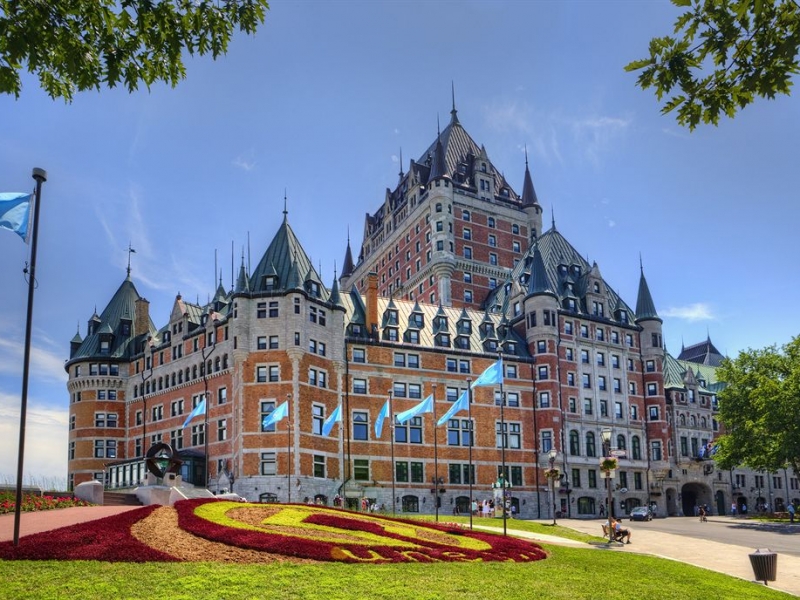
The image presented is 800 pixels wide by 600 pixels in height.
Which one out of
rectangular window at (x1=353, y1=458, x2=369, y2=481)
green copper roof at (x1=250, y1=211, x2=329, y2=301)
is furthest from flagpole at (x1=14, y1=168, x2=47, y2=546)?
rectangular window at (x1=353, y1=458, x2=369, y2=481)

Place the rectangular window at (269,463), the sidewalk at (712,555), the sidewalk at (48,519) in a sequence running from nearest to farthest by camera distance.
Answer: the sidewalk at (48,519) → the sidewalk at (712,555) → the rectangular window at (269,463)

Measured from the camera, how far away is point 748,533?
55.5 metres

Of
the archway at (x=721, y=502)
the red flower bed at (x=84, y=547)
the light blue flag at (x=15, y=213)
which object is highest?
the light blue flag at (x=15, y=213)

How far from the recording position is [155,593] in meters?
19.6

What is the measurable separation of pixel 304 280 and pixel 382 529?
40.8 metres

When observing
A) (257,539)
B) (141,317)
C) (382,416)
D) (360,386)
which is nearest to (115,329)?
(141,317)

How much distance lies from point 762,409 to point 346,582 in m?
57.6

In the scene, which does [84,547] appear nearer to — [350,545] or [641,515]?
[350,545]

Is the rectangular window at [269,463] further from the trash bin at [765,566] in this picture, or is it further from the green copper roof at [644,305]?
the green copper roof at [644,305]

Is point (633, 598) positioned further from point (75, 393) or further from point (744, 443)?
point (75, 393)

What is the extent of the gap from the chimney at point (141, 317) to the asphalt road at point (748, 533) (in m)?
54.9

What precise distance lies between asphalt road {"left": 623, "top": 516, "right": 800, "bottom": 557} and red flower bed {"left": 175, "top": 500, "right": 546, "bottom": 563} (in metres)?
18.7

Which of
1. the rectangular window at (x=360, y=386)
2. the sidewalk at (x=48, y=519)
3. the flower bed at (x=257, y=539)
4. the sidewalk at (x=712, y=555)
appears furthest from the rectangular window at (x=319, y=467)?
the flower bed at (x=257, y=539)

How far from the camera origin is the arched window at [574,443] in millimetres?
81400
